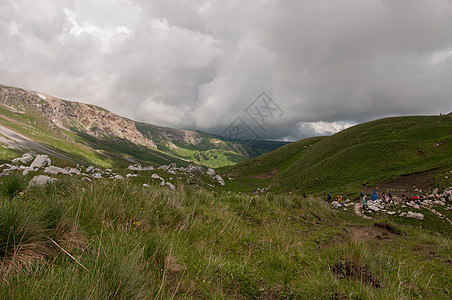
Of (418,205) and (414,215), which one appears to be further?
(418,205)

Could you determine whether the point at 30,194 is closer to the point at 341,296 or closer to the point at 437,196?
the point at 341,296

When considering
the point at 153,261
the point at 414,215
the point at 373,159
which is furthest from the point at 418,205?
the point at 373,159

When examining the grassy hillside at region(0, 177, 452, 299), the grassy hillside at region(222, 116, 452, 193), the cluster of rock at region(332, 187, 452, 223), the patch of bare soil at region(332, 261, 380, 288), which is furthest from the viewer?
the grassy hillside at region(222, 116, 452, 193)

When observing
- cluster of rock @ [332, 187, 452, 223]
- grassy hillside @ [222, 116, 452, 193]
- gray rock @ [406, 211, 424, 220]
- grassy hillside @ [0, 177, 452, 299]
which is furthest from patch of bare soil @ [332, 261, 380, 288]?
grassy hillside @ [222, 116, 452, 193]

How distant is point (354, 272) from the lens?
3.68 meters

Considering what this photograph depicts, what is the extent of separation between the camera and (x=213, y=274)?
2998mm

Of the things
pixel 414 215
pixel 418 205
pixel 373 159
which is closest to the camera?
pixel 414 215

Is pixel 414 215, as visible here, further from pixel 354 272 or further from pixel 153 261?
pixel 153 261

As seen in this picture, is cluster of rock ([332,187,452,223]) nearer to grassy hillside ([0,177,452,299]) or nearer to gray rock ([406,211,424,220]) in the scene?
gray rock ([406,211,424,220])

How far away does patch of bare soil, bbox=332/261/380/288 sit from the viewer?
3549 millimetres

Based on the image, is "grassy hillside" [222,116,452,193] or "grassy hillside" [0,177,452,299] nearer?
"grassy hillside" [0,177,452,299]

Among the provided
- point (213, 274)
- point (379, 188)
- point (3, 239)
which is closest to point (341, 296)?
point (213, 274)

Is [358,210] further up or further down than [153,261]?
further down

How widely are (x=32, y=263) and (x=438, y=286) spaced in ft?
23.5
